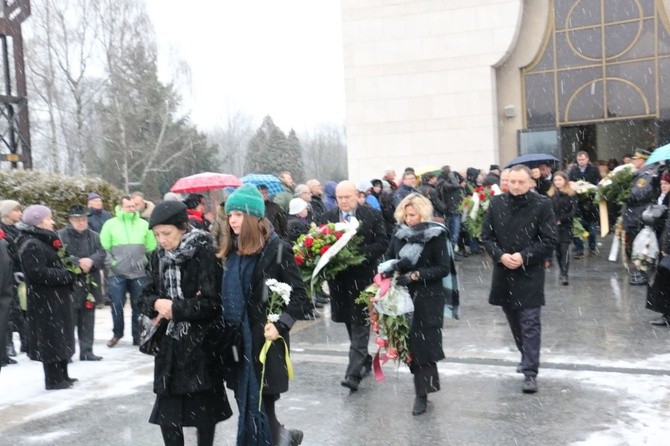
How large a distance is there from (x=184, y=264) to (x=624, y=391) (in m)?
4.08

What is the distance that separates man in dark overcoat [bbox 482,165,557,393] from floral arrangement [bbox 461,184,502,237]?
827 cm

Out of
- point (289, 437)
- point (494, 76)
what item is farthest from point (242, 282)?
point (494, 76)

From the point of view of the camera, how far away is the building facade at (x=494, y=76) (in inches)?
840

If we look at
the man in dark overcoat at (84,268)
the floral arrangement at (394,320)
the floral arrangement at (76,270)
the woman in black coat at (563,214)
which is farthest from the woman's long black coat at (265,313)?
the woman in black coat at (563,214)

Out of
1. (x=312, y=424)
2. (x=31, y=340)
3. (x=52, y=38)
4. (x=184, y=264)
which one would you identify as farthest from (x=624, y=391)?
(x=52, y=38)

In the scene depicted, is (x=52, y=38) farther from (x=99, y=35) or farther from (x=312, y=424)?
(x=312, y=424)

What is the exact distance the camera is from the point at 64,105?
40.7m

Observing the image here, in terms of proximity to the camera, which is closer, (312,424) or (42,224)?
(312,424)

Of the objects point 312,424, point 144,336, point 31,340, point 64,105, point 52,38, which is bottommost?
point 312,424

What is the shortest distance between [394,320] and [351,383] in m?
0.94

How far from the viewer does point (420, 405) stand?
244 inches

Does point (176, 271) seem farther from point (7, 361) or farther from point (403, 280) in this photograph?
point (7, 361)

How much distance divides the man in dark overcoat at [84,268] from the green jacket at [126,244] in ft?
1.12

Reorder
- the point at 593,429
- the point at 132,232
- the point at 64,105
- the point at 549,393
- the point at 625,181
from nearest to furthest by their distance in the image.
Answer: the point at 593,429 → the point at 549,393 → the point at 132,232 → the point at 625,181 → the point at 64,105
